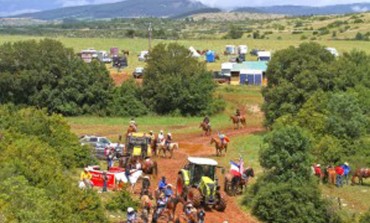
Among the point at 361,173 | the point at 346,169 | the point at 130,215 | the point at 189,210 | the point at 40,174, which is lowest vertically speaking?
the point at 361,173

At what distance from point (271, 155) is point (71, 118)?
2958cm

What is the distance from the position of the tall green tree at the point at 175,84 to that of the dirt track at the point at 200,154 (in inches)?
314

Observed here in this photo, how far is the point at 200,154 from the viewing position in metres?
41.6

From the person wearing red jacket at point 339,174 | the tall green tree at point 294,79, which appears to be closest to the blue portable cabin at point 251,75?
the tall green tree at point 294,79

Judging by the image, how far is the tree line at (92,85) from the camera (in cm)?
5784

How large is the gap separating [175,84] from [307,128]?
1989 cm

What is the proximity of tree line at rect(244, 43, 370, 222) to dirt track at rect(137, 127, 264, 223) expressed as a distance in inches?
34.0

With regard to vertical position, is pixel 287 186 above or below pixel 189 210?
below

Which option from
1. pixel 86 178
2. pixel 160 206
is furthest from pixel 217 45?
pixel 160 206

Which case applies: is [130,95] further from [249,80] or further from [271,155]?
[271,155]

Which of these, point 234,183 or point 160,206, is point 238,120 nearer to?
point 234,183

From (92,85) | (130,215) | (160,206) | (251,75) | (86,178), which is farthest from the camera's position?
(251,75)

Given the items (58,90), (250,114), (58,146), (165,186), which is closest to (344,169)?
(165,186)

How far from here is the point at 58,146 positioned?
35156 millimetres
